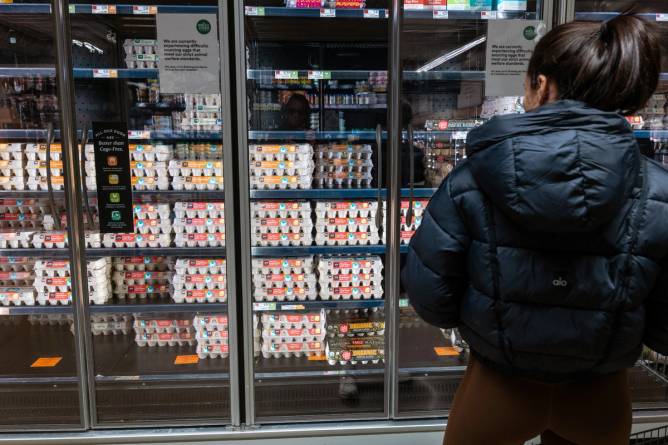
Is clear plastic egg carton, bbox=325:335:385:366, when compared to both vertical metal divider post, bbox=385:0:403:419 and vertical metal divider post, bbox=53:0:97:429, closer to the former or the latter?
vertical metal divider post, bbox=385:0:403:419

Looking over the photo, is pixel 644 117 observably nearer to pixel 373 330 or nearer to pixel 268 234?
pixel 373 330

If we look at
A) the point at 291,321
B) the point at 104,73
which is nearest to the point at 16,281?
the point at 104,73

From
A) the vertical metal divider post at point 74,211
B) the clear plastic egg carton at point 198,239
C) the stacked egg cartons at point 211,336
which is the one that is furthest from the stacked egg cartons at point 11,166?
the stacked egg cartons at point 211,336

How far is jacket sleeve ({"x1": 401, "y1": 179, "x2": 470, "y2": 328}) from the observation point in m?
1.11

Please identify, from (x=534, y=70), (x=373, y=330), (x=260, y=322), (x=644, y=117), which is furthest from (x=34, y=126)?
(x=644, y=117)

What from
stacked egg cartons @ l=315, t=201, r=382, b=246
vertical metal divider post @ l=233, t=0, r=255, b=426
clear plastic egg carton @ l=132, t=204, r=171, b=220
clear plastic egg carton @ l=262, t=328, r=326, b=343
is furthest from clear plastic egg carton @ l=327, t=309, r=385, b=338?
clear plastic egg carton @ l=132, t=204, r=171, b=220

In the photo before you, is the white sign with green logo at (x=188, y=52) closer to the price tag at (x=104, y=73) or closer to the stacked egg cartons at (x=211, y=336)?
the price tag at (x=104, y=73)

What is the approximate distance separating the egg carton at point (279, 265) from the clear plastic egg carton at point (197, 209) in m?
0.37

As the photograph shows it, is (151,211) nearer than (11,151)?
No

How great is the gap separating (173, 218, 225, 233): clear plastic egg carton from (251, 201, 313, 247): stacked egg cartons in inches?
8.9

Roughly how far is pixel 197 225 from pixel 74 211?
0.66 metres

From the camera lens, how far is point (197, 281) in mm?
2859

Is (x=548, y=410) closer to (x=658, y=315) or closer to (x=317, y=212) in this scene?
(x=658, y=315)

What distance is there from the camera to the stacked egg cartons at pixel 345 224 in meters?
2.85
